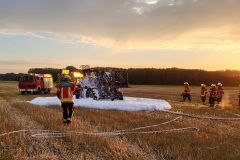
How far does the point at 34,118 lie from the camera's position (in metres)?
10.1

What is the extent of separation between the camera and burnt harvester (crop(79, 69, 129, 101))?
15900 millimetres

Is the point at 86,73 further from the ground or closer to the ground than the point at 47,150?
further from the ground

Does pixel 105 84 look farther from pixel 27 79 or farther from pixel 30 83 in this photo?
pixel 27 79

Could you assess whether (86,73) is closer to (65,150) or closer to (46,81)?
(65,150)

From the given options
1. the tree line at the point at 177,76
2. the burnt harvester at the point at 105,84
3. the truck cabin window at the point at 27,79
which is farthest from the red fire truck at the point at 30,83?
the tree line at the point at 177,76

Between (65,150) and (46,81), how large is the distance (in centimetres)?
2751

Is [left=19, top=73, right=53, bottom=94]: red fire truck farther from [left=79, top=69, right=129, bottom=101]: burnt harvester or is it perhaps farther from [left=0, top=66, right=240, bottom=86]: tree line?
[left=0, top=66, right=240, bottom=86]: tree line

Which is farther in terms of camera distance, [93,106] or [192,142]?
[93,106]

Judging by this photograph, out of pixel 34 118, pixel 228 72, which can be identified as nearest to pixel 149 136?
pixel 34 118

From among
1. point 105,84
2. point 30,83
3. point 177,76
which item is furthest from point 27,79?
point 177,76

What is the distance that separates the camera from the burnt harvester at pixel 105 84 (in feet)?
52.2

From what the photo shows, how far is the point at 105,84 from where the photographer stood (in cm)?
1606

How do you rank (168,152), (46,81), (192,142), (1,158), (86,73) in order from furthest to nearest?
(46,81) < (86,73) < (192,142) < (168,152) < (1,158)

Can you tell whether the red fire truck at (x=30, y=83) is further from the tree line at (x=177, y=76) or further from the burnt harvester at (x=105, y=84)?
the tree line at (x=177, y=76)
